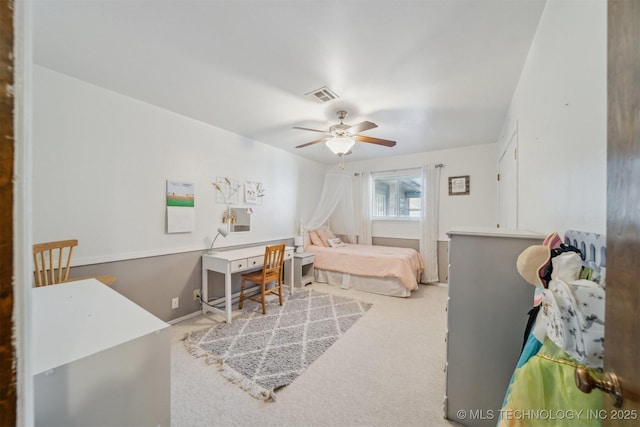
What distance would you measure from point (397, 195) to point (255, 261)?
3.21 m

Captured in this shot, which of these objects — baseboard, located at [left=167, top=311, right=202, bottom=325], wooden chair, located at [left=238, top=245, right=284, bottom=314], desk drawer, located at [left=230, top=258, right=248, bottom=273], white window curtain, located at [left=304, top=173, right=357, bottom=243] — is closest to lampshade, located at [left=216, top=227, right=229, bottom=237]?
desk drawer, located at [left=230, top=258, right=248, bottom=273]

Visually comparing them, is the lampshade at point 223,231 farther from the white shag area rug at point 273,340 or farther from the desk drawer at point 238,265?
the white shag area rug at point 273,340

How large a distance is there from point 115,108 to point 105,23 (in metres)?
1.09

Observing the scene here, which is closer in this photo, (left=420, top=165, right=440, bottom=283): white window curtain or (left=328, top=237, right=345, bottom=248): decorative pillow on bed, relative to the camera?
(left=420, top=165, right=440, bottom=283): white window curtain

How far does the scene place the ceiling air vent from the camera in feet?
7.39

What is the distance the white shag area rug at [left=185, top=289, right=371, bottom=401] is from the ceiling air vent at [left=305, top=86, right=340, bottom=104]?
2.46 m

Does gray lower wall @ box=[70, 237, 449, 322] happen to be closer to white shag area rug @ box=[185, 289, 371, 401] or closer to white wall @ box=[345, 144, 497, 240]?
white shag area rug @ box=[185, 289, 371, 401]

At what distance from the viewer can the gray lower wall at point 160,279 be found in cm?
235

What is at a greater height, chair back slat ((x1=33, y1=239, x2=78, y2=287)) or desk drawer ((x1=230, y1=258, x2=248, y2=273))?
chair back slat ((x1=33, y1=239, x2=78, y2=287))

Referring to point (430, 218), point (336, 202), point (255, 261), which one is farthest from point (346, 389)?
point (336, 202)

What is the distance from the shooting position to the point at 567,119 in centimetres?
109

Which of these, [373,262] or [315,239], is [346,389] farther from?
[315,239]

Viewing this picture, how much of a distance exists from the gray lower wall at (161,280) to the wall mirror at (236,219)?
0.52 meters

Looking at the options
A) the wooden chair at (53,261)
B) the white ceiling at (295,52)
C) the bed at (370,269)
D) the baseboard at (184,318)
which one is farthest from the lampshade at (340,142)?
the baseboard at (184,318)
